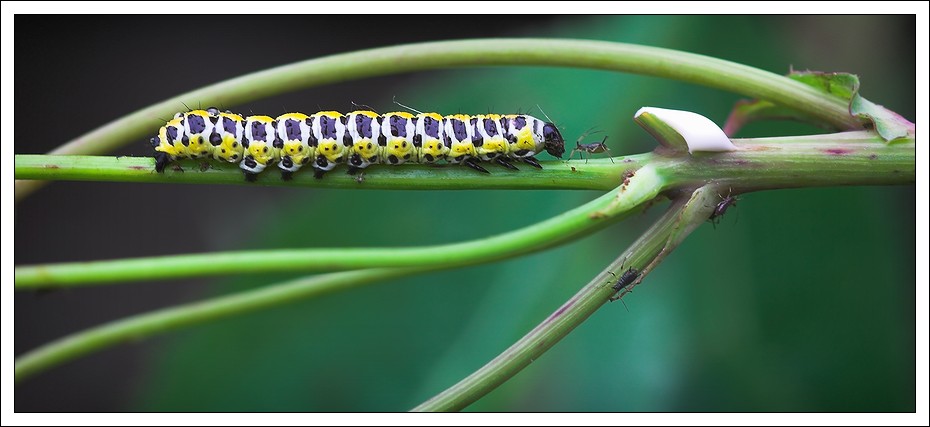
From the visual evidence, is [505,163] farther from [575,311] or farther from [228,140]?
[228,140]

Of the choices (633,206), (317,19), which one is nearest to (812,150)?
(633,206)

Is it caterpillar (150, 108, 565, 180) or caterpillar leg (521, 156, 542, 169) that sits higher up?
caterpillar (150, 108, 565, 180)

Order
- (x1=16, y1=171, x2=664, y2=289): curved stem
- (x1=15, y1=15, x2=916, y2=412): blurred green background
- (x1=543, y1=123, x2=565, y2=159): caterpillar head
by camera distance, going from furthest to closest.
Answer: (x1=15, y1=15, x2=916, y2=412): blurred green background → (x1=543, y1=123, x2=565, y2=159): caterpillar head → (x1=16, y1=171, x2=664, y2=289): curved stem

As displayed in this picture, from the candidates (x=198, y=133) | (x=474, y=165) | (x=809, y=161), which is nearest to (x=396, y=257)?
(x=474, y=165)

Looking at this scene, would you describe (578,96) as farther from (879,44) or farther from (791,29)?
(879,44)

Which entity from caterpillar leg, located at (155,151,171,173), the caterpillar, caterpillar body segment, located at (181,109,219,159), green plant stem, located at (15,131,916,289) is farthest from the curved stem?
caterpillar body segment, located at (181,109,219,159)

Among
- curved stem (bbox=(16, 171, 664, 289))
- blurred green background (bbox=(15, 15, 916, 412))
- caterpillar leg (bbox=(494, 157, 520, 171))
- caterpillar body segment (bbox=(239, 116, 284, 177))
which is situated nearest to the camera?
curved stem (bbox=(16, 171, 664, 289))

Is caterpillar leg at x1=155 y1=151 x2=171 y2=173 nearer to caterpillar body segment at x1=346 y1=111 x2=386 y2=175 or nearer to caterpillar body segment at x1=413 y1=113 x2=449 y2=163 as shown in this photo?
caterpillar body segment at x1=346 y1=111 x2=386 y2=175
